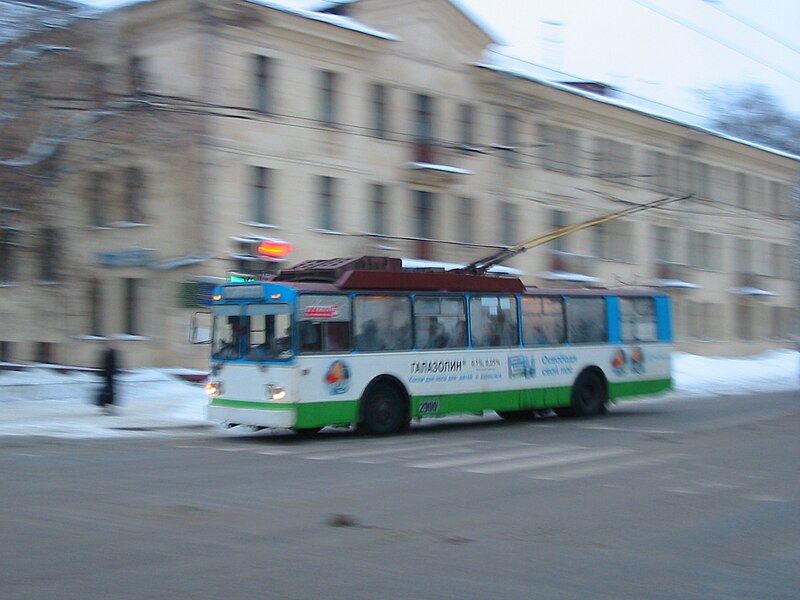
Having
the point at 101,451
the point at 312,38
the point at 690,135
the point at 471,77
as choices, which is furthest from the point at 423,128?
the point at 101,451

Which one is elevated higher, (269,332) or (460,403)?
(269,332)

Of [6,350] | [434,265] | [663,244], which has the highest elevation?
[663,244]

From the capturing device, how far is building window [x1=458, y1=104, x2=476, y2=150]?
35.0m

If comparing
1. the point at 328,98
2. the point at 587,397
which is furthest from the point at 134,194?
the point at 587,397

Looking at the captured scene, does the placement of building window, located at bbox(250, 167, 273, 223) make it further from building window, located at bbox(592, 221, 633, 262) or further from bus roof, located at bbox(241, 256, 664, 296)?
building window, located at bbox(592, 221, 633, 262)

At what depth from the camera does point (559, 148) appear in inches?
1576

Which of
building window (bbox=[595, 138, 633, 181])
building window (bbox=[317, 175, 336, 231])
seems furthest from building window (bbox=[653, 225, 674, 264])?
building window (bbox=[317, 175, 336, 231])

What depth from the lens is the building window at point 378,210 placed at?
3259 cm

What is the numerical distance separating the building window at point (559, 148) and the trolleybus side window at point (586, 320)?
17.9 meters

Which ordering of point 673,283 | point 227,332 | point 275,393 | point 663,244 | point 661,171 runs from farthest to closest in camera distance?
point 663,244
point 673,283
point 661,171
point 227,332
point 275,393

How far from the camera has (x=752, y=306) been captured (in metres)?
52.0

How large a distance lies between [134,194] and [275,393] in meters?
14.3

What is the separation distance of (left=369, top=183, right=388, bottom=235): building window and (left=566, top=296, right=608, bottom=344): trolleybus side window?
40.3 feet

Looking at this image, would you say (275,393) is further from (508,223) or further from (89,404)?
(508,223)
